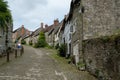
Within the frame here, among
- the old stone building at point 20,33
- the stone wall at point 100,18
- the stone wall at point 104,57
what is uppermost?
the old stone building at point 20,33

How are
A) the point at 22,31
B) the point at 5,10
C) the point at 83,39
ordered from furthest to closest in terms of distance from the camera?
the point at 22,31
the point at 5,10
the point at 83,39

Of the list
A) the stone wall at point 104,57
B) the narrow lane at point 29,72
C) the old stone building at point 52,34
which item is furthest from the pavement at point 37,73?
the old stone building at point 52,34

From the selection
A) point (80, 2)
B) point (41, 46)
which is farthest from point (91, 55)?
point (41, 46)

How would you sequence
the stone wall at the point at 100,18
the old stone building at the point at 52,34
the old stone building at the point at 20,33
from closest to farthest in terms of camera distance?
the stone wall at the point at 100,18
the old stone building at the point at 52,34
the old stone building at the point at 20,33

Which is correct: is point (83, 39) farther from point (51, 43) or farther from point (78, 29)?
point (51, 43)

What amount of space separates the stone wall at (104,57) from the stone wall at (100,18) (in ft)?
10.0

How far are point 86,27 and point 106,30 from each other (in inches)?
74.3

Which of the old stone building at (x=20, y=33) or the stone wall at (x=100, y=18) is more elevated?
the old stone building at (x=20, y=33)

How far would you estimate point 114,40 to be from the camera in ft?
36.5

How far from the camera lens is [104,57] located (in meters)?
12.6

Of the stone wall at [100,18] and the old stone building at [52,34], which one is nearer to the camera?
the stone wall at [100,18]

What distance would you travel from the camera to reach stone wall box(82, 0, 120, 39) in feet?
63.3

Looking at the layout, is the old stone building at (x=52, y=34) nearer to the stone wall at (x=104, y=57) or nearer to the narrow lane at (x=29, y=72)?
the narrow lane at (x=29, y=72)

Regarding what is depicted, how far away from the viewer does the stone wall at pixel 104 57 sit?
35.4 feet
